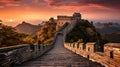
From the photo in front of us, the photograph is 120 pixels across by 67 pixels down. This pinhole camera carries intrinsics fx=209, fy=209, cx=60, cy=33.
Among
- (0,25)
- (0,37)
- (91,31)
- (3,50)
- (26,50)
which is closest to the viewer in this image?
(3,50)

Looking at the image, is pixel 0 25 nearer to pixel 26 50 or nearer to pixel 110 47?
pixel 26 50

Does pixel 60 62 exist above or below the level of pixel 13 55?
below

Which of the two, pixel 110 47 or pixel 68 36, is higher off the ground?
pixel 110 47

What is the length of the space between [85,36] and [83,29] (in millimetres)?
6671

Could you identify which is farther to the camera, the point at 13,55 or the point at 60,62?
the point at 60,62

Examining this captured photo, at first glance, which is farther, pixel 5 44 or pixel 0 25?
pixel 0 25

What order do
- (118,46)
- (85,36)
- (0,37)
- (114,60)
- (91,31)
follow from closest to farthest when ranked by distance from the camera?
1. (118,46)
2. (114,60)
3. (0,37)
4. (85,36)
5. (91,31)

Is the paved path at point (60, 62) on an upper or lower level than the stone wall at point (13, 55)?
lower

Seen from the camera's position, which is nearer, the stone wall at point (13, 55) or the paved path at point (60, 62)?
the stone wall at point (13, 55)

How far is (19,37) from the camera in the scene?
123ft

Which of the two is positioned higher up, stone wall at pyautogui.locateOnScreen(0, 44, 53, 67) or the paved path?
stone wall at pyautogui.locateOnScreen(0, 44, 53, 67)

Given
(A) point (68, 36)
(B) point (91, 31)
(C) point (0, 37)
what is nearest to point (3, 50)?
(C) point (0, 37)

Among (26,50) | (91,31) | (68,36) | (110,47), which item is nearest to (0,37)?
(26,50)

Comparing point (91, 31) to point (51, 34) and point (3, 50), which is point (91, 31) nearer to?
point (51, 34)
